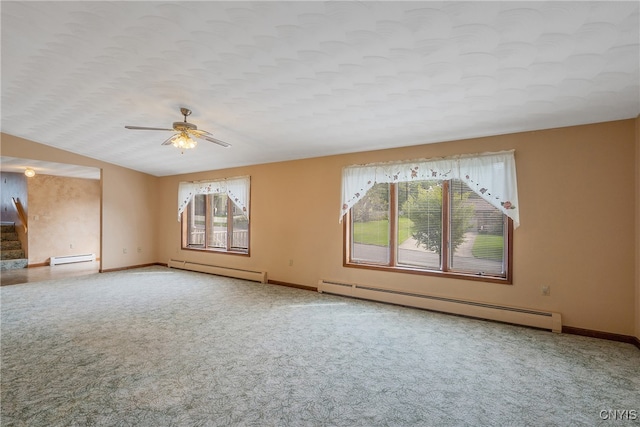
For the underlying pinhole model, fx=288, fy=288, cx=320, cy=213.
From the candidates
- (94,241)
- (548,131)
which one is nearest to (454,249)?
(548,131)

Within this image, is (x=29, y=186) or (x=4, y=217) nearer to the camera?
(x=29, y=186)

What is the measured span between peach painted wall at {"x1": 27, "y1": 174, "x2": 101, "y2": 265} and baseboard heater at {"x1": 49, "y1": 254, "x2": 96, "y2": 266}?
0.36 feet

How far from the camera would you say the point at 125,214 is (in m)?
6.92

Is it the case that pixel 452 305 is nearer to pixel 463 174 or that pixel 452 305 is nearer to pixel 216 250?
pixel 463 174

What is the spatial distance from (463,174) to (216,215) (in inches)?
202

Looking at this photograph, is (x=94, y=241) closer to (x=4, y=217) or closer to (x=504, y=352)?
(x=4, y=217)

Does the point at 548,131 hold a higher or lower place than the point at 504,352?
higher

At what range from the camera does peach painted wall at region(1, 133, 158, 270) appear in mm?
6512

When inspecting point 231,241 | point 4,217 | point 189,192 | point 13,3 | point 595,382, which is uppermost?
point 13,3

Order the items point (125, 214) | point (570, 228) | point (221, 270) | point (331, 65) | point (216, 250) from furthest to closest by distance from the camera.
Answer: point (125, 214)
point (216, 250)
point (221, 270)
point (570, 228)
point (331, 65)

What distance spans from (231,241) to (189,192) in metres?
1.65

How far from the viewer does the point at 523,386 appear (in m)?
2.20

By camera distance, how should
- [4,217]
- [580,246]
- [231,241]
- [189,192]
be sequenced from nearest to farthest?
[580,246], [231,241], [189,192], [4,217]

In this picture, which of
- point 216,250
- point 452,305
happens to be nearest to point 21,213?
point 216,250
